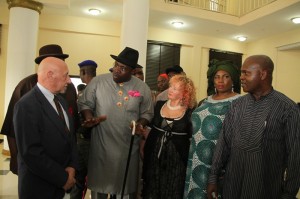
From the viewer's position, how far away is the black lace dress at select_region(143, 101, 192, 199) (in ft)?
8.39

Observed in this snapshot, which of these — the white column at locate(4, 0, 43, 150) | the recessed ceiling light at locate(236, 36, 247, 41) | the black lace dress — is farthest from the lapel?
the recessed ceiling light at locate(236, 36, 247, 41)

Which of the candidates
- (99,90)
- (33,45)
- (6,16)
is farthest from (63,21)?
(99,90)

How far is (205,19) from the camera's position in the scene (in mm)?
7625

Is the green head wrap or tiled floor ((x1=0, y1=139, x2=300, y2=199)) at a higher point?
the green head wrap

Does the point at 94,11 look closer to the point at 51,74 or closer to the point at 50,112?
the point at 51,74

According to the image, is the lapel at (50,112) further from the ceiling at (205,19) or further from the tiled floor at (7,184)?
the ceiling at (205,19)

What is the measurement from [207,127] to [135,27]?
3.95 meters

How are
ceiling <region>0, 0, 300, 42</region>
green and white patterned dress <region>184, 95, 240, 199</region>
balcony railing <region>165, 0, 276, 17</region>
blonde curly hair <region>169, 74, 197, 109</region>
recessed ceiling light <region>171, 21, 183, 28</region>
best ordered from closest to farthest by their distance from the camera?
green and white patterned dress <region>184, 95, 240, 199</region> < blonde curly hair <region>169, 74, 197, 109</region> < ceiling <region>0, 0, 300, 42</region> < recessed ceiling light <region>171, 21, 183, 28</region> < balcony railing <region>165, 0, 276, 17</region>

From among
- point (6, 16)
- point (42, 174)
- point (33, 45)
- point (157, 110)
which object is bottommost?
point (42, 174)

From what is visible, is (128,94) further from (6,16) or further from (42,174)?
(6,16)

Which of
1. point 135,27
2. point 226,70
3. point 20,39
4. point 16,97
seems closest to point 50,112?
point 16,97

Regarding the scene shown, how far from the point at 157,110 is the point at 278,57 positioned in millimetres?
7344

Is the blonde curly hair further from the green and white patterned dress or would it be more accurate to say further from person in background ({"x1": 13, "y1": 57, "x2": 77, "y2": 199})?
person in background ({"x1": 13, "y1": 57, "x2": 77, "y2": 199})

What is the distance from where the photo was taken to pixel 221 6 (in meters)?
9.19
